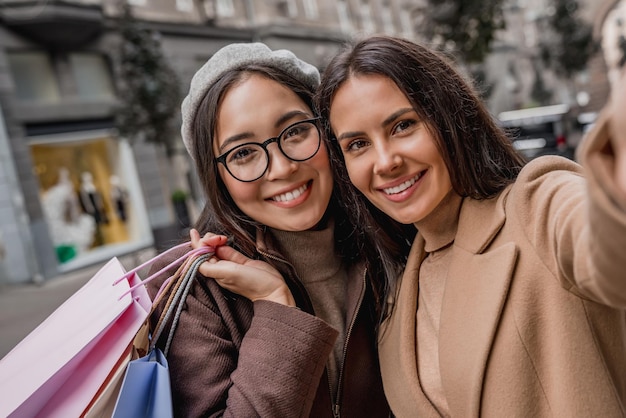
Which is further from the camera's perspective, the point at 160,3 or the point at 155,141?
the point at 160,3

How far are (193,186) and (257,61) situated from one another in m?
12.9

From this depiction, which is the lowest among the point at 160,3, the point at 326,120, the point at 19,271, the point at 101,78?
the point at 19,271

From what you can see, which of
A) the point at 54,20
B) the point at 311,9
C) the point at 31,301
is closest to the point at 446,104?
the point at 31,301

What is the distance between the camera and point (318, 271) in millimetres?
1818

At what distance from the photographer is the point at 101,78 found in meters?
12.6

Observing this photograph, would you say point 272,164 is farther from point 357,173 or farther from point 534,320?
point 534,320

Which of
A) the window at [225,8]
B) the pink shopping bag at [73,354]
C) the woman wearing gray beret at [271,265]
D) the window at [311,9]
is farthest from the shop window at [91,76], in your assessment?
the pink shopping bag at [73,354]

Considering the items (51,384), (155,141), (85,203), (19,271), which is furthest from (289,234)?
(85,203)

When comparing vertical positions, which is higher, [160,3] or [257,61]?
[160,3]

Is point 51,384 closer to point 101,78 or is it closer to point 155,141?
point 155,141

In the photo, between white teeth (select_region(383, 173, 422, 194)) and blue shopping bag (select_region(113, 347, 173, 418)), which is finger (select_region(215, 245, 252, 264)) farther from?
white teeth (select_region(383, 173, 422, 194))

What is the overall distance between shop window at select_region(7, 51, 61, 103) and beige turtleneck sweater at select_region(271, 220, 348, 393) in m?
11.2

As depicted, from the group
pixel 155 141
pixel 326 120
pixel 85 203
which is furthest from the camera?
pixel 85 203

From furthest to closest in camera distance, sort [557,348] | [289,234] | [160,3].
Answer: [160,3]
[289,234]
[557,348]
